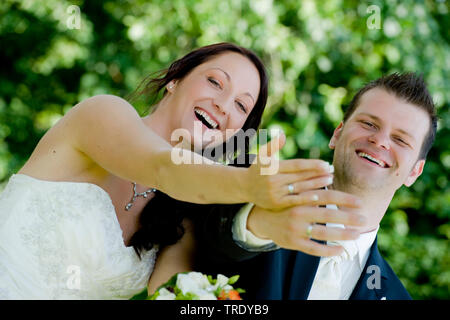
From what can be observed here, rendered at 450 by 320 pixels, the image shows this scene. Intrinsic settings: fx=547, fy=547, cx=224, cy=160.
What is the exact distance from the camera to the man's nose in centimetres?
193

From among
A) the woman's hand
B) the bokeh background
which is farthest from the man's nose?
the bokeh background

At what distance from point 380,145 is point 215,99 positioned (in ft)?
2.01

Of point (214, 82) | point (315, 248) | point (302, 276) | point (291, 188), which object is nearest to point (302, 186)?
point (291, 188)

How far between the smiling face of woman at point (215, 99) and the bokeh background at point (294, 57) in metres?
2.02

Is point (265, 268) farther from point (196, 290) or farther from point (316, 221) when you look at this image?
point (316, 221)

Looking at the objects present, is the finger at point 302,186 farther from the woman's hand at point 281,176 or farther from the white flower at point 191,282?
the white flower at point 191,282

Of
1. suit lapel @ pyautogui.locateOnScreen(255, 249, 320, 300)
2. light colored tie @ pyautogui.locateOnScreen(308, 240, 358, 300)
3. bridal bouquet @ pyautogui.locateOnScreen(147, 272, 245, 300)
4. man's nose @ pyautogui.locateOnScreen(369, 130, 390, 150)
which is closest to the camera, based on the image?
bridal bouquet @ pyautogui.locateOnScreen(147, 272, 245, 300)

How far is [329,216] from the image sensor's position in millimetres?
1097

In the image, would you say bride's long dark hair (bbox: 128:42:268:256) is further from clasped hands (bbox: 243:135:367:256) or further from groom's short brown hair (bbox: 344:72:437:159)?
clasped hands (bbox: 243:135:367:256)

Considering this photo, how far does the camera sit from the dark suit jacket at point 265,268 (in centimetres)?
149

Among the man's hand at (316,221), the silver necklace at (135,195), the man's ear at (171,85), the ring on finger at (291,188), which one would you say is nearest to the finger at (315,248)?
the man's hand at (316,221)

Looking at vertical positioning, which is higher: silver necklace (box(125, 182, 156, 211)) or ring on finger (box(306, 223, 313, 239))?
silver necklace (box(125, 182, 156, 211))

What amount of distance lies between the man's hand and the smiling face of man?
837 mm
